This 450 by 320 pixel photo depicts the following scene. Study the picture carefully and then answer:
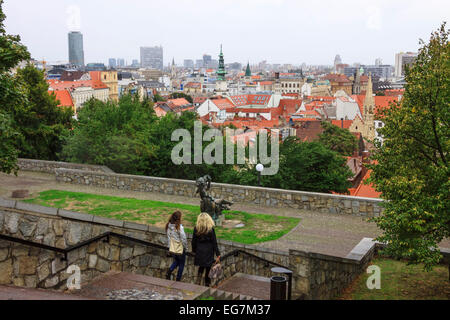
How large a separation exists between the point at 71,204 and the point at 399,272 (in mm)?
10650

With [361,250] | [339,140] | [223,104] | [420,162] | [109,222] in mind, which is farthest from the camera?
[223,104]

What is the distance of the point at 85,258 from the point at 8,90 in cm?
638

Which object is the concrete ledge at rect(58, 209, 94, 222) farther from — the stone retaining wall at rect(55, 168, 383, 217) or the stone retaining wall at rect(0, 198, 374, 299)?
the stone retaining wall at rect(55, 168, 383, 217)

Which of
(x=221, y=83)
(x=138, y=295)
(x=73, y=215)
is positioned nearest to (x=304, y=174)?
(x=73, y=215)

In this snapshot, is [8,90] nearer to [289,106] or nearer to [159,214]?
[159,214]

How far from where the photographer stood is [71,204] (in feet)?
51.2

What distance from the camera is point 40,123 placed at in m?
24.9

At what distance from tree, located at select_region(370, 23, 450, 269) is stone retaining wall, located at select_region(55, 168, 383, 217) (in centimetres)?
325

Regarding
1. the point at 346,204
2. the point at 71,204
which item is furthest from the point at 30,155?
the point at 346,204

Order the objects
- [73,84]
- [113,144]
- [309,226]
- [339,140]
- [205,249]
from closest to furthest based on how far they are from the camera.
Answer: [205,249] → [309,226] → [113,144] → [339,140] → [73,84]

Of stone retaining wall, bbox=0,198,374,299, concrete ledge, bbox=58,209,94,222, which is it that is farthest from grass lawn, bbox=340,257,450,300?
concrete ledge, bbox=58,209,94,222

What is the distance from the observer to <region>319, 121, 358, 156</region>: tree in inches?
1785
